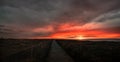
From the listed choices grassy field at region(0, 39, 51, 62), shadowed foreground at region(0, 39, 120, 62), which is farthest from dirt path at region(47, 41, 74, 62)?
grassy field at region(0, 39, 51, 62)

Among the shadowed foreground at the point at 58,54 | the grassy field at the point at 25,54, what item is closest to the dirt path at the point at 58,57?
the shadowed foreground at the point at 58,54

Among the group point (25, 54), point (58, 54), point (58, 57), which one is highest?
point (25, 54)

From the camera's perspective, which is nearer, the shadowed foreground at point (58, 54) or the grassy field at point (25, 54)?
the grassy field at point (25, 54)

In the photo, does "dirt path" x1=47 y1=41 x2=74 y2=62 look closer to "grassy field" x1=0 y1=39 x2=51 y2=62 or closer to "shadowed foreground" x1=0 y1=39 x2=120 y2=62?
"shadowed foreground" x1=0 y1=39 x2=120 y2=62

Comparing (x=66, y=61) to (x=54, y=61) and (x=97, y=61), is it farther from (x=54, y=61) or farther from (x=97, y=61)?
(x=97, y=61)

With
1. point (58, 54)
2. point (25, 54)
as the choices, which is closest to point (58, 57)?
point (58, 54)

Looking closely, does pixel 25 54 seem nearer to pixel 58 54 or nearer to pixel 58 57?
pixel 58 54

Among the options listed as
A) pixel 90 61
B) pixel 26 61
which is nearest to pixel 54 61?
pixel 26 61

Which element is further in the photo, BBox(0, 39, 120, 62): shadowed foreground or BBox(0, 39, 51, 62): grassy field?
BBox(0, 39, 120, 62): shadowed foreground

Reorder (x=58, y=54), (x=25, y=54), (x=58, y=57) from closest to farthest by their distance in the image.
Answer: (x=58, y=57) → (x=25, y=54) → (x=58, y=54)

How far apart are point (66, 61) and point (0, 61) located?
9.47 metres

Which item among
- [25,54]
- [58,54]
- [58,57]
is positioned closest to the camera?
[58,57]

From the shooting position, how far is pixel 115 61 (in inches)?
889

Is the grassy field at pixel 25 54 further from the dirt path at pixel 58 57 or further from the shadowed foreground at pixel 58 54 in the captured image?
the dirt path at pixel 58 57
